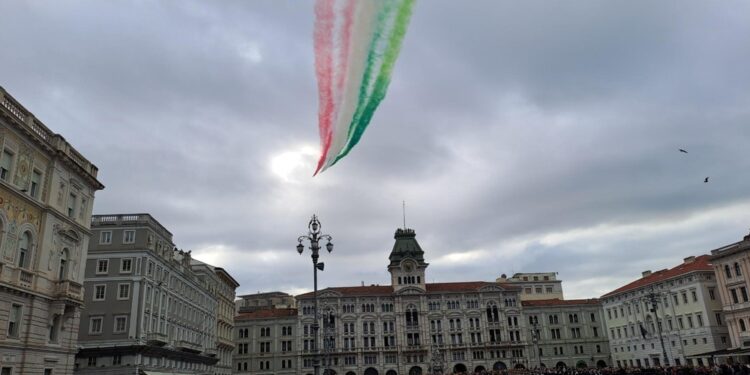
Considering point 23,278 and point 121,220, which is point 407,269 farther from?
point 23,278

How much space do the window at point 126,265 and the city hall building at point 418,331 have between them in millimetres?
51833

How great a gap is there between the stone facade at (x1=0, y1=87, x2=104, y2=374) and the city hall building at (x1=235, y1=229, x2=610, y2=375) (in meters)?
66.1

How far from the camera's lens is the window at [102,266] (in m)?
47.2

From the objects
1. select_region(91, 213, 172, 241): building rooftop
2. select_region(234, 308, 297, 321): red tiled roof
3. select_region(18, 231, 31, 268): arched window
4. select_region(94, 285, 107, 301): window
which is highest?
select_region(91, 213, 172, 241): building rooftop

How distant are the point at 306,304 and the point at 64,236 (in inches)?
2754

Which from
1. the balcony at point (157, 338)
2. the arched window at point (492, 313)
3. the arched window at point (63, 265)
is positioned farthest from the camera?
the arched window at point (492, 313)

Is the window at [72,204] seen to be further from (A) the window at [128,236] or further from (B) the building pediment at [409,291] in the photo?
(B) the building pediment at [409,291]

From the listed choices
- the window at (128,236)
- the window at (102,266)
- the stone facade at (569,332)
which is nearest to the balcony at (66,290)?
the window at (102,266)

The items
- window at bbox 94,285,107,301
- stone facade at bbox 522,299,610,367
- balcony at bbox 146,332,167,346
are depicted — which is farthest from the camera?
stone facade at bbox 522,299,610,367

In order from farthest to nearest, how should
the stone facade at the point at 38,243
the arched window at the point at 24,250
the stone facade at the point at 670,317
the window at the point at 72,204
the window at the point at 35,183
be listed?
the stone facade at the point at 670,317 < the window at the point at 72,204 < the window at the point at 35,183 < the arched window at the point at 24,250 < the stone facade at the point at 38,243

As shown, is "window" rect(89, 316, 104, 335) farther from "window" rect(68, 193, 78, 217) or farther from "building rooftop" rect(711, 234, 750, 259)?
"building rooftop" rect(711, 234, 750, 259)

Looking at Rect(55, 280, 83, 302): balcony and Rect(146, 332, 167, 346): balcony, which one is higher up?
Rect(55, 280, 83, 302): balcony

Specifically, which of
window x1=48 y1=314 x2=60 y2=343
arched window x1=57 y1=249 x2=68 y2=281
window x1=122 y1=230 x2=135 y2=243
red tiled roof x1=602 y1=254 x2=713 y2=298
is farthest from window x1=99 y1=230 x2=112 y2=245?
red tiled roof x1=602 y1=254 x2=713 y2=298

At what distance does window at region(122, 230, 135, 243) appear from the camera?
4797cm
